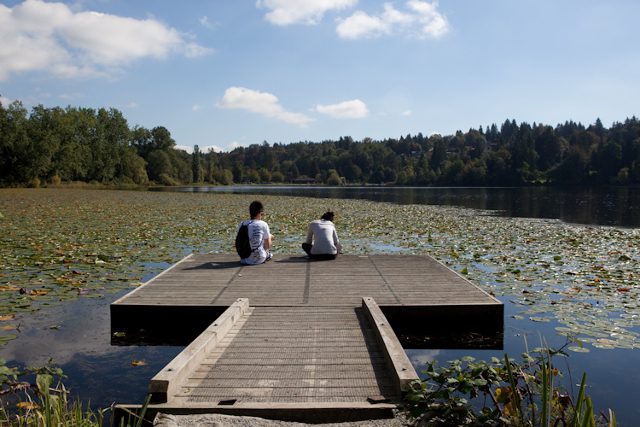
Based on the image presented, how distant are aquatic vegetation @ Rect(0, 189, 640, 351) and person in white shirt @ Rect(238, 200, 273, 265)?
1426 millimetres

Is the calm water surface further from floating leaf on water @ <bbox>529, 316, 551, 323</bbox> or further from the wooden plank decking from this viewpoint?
the wooden plank decking

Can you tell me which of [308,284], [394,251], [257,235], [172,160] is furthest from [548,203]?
[172,160]

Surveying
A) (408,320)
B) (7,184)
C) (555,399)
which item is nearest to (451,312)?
(408,320)

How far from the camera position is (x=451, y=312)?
7637mm

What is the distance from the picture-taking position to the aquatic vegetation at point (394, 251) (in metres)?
8.45

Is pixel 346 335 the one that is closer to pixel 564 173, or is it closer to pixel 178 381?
pixel 178 381

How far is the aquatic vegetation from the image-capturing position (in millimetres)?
8445

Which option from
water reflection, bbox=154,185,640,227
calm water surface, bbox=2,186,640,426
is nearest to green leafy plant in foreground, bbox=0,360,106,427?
calm water surface, bbox=2,186,640,426

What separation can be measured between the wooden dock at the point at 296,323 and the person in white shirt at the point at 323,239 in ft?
0.92

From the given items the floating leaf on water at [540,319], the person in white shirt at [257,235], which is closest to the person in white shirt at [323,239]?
the person in white shirt at [257,235]

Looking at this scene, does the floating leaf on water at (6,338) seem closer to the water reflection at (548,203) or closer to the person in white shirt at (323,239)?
the person in white shirt at (323,239)

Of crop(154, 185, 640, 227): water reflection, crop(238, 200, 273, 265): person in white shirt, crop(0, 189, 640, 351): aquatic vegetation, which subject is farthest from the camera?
crop(154, 185, 640, 227): water reflection

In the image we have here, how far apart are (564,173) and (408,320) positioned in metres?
126

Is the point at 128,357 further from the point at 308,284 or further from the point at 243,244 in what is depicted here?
the point at 243,244
